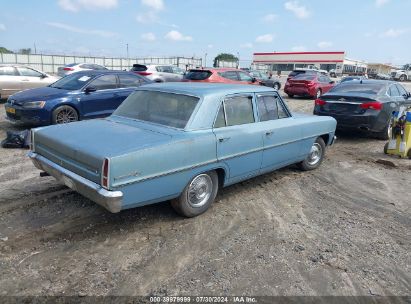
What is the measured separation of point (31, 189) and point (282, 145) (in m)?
3.78

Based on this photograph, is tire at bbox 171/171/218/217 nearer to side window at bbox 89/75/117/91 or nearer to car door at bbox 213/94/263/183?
car door at bbox 213/94/263/183

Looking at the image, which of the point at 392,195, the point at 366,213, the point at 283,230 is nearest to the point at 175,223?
the point at 283,230

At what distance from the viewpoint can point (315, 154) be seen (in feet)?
21.7

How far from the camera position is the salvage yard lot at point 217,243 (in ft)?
10.4

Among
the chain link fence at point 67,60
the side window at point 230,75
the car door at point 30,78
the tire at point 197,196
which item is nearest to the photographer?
the tire at point 197,196

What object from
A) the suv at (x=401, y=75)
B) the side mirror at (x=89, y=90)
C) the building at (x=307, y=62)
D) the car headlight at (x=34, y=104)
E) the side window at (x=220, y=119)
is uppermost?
the building at (x=307, y=62)

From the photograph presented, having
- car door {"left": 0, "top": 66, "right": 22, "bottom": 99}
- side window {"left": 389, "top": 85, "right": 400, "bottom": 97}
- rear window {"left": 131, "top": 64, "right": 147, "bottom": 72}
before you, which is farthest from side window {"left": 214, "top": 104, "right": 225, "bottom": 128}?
rear window {"left": 131, "top": 64, "right": 147, "bottom": 72}

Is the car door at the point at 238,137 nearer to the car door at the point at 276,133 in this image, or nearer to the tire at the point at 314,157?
the car door at the point at 276,133

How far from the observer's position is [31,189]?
507 centimetres

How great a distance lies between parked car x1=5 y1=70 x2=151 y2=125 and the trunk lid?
419 centimetres

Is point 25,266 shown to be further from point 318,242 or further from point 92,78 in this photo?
point 92,78

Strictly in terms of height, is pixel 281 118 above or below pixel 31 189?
above

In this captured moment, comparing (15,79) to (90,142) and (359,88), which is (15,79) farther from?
(359,88)

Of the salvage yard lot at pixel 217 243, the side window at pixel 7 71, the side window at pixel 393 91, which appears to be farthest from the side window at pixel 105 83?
the side window at pixel 393 91
